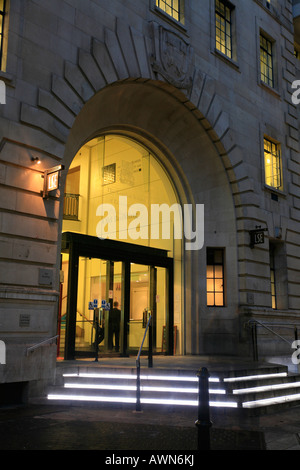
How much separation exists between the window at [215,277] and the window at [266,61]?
835 cm

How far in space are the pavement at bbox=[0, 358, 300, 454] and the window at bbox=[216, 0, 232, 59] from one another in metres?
14.0

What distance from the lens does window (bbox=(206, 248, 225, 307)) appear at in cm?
1669

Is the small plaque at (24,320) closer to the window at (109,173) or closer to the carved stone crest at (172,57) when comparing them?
the window at (109,173)

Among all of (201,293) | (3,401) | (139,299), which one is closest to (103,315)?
(139,299)

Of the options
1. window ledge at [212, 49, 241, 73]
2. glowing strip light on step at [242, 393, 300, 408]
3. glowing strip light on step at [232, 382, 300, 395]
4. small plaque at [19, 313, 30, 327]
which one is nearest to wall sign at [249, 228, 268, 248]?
glowing strip light on step at [232, 382, 300, 395]

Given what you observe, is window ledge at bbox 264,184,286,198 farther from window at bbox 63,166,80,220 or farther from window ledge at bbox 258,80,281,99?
window at bbox 63,166,80,220

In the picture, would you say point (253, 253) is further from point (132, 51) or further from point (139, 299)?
point (132, 51)

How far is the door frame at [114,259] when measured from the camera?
13086 millimetres

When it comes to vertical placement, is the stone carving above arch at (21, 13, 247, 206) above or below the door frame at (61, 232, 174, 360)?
above

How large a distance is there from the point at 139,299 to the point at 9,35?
8.85 metres

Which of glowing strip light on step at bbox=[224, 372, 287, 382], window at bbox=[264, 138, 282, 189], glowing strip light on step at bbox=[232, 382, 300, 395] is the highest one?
window at bbox=[264, 138, 282, 189]

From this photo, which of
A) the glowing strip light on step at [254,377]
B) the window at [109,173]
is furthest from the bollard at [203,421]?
the window at [109,173]

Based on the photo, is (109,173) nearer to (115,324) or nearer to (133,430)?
(115,324)

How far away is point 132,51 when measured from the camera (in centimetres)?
1351
